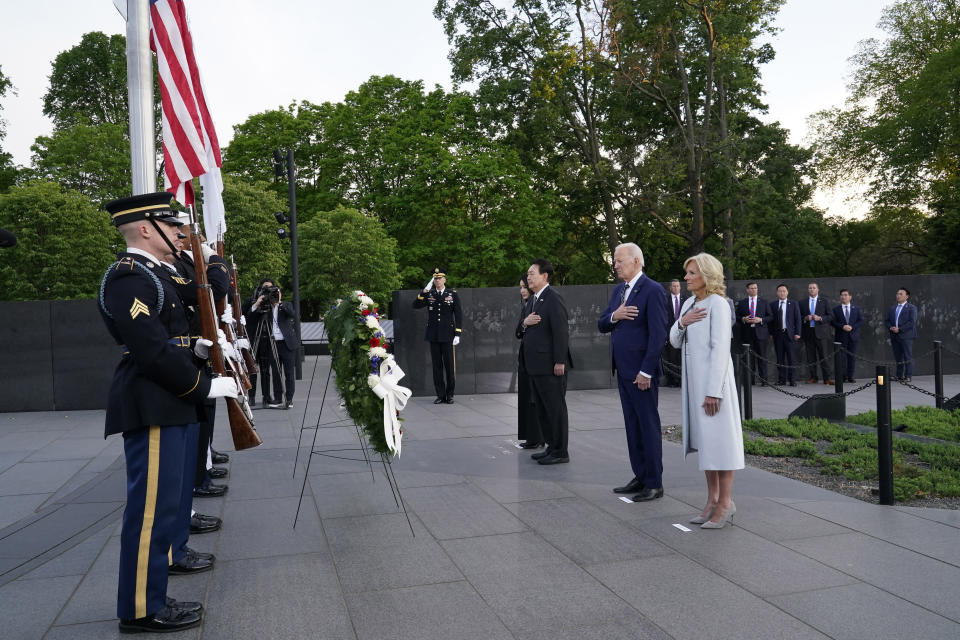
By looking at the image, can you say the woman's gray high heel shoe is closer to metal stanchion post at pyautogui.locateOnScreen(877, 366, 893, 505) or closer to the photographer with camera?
metal stanchion post at pyautogui.locateOnScreen(877, 366, 893, 505)

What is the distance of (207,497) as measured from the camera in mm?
6465

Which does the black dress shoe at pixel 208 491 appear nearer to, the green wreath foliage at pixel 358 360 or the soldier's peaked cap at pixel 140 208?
the green wreath foliage at pixel 358 360

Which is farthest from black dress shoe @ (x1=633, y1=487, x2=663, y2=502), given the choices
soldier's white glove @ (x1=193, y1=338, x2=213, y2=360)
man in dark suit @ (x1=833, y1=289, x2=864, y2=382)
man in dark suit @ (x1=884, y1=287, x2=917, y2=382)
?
man in dark suit @ (x1=884, y1=287, x2=917, y2=382)

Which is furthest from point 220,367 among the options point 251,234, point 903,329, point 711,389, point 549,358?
point 251,234

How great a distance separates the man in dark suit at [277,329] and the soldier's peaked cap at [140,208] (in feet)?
26.6

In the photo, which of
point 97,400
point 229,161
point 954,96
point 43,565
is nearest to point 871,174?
point 954,96

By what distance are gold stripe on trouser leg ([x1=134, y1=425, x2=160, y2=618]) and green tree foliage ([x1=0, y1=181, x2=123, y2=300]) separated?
91.2 ft

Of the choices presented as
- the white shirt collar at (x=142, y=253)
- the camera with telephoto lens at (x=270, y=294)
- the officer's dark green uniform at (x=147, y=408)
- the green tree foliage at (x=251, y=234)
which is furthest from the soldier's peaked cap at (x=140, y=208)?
A: the green tree foliage at (x=251, y=234)

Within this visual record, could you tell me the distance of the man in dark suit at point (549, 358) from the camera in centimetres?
756

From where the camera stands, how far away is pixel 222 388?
3.88 m

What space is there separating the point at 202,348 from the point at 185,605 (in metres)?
1.34

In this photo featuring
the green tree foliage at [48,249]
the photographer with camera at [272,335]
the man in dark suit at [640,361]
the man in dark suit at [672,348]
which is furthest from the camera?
the green tree foliage at [48,249]

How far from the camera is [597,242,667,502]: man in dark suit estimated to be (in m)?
5.97

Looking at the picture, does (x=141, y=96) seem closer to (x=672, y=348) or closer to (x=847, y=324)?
(x=672, y=348)
